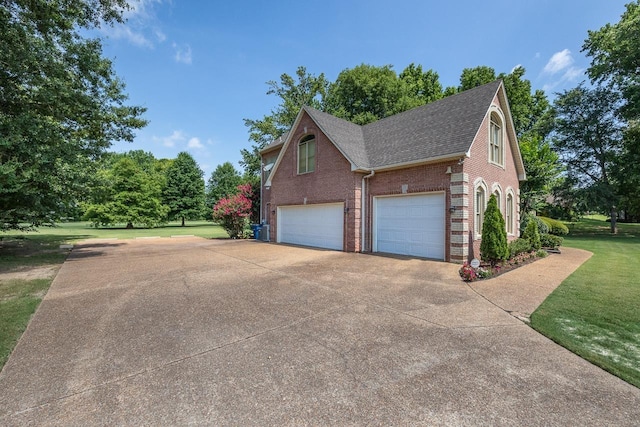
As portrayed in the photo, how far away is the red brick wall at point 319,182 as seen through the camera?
12086 millimetres

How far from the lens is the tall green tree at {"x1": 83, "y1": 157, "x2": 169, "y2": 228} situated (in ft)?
112

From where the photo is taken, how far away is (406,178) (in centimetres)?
1094

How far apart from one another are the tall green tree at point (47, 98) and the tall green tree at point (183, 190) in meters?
30.0

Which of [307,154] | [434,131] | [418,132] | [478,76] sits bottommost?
[307,154]

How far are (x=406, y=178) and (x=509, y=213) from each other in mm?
6392

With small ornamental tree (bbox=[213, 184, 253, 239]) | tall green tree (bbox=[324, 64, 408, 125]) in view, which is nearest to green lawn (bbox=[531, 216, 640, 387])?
small ornamental tree (bbox=[213, 184, 253, 239])

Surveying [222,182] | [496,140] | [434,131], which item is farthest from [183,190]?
[496,140]

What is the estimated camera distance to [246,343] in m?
3.67

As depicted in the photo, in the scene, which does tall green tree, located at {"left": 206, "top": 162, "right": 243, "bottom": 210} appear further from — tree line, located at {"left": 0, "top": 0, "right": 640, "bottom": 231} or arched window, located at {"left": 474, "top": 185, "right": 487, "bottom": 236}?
arched window, located at {"left": 474, "top": 185, "right": 487, "bottom": 236}

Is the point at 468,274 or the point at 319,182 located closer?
the point at 468,274

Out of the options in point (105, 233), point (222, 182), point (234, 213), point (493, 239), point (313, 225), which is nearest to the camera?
point (493, 239)

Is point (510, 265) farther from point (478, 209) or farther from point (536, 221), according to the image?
point (536, 221)

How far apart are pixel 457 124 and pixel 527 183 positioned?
34.4ft

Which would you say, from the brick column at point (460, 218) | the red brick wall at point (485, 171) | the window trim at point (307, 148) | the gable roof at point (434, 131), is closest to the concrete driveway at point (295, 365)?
the brick column at point (460, 218)
